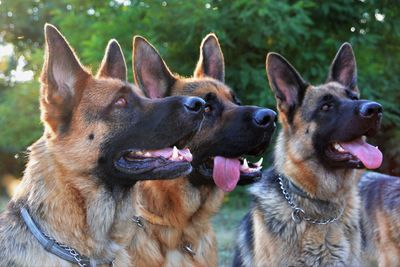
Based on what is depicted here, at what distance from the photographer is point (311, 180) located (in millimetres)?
4617

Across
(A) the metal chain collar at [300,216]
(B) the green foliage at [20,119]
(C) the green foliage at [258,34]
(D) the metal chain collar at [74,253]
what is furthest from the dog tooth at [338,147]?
(B) the green foliage at [20,119]

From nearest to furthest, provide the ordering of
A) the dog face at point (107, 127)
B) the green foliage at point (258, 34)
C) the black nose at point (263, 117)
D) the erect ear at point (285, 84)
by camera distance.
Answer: the dog face at point (107, 127) < the black nose at point (263, 117) < the erect ear at point (285, 84) < the green foliage at point (258, 34)

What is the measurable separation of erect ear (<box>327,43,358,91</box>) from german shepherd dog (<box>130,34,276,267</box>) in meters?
1.47

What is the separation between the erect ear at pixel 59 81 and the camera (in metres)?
3.14

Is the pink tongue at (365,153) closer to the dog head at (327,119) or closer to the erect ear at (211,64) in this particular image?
the dog head at (327,119)

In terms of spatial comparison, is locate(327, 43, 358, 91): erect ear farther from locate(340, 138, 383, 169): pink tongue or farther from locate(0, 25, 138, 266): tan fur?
locate(0, 25, 138, 266): tan fur

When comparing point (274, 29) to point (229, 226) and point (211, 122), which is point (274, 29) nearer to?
point (229, 226)

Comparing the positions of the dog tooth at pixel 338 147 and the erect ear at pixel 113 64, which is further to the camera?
the dog tooth at pixel 338 147

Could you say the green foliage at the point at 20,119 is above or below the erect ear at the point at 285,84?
below

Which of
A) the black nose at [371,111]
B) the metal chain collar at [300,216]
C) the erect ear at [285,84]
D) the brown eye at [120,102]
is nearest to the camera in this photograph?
the brown eye at [120,102]

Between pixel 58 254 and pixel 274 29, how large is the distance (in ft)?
22.9

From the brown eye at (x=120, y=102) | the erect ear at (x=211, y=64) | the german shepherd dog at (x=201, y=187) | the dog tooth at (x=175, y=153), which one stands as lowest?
the german shepherd dog at (x=201, y=187)

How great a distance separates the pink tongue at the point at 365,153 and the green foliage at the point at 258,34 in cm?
463

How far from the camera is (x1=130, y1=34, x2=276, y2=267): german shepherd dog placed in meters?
4.12
